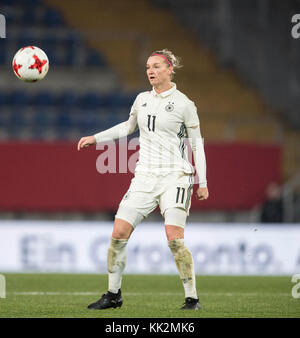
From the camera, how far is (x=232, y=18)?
21828 millimetres

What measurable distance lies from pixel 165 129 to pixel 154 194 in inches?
24.5

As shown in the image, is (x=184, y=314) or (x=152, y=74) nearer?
(x=184, y=314)

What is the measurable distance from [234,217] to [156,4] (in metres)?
8.73

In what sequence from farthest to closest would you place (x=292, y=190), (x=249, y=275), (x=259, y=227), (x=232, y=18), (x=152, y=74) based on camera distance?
(x=232, y=18) < (x=292, y=190) < (x=259, y=227) < (x=249, y=275) < (x=152, y=74)

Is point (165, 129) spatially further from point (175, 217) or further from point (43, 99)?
point (43, 99)

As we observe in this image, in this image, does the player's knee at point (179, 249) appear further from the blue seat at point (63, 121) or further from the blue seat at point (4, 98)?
the blue seat at point (4, 98)

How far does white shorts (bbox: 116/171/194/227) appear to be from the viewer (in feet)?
25.5

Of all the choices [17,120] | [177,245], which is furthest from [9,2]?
[177,245]

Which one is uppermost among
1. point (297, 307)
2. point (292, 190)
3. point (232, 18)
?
point (232, 18)

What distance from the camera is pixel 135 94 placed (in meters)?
18.9

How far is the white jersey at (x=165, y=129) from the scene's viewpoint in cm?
781

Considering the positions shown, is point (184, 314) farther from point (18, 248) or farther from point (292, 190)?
point (292, 190)

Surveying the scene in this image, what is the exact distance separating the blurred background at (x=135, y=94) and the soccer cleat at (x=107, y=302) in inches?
289
